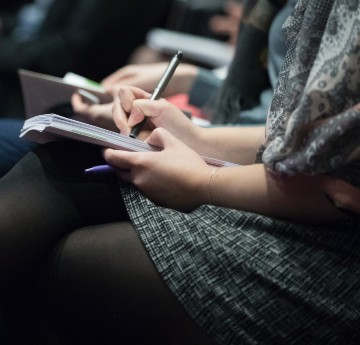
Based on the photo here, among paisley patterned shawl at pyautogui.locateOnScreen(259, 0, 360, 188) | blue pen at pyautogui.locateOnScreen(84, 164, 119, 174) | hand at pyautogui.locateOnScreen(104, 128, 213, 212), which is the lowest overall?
blue pen at pyautogui.locateOnScreen(84, 164, 119, 174)

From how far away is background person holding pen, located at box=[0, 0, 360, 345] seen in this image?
65cm

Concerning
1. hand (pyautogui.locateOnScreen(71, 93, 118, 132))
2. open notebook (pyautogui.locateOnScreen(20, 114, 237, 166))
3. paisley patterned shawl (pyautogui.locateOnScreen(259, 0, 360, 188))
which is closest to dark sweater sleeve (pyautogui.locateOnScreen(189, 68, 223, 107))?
hand (pyautogui.locateOnScreen(71, 93, 118, 132))

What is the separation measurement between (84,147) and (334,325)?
1.42ft

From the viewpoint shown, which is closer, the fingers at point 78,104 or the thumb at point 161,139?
the thumb at point 161,139

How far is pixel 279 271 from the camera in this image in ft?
2.20

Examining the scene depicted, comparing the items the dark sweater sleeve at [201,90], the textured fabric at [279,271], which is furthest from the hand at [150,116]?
the dark sweater sleeve at [201,90]

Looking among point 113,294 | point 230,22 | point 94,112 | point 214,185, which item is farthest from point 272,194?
point 230,22

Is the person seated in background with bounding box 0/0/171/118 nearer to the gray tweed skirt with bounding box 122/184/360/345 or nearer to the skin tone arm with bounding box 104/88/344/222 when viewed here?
the skin tone arm with bounding box 104/88/344/222

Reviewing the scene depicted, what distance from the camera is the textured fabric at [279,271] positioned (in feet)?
2.19

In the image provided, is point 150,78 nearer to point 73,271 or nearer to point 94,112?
point 94,112

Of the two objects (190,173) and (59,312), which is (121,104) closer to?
(190,173)

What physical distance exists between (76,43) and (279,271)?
1.37m

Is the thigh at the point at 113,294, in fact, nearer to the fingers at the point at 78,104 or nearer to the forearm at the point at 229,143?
the forearm at the point at 229,143

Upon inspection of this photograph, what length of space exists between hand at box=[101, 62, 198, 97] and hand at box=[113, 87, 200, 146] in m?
0.19
